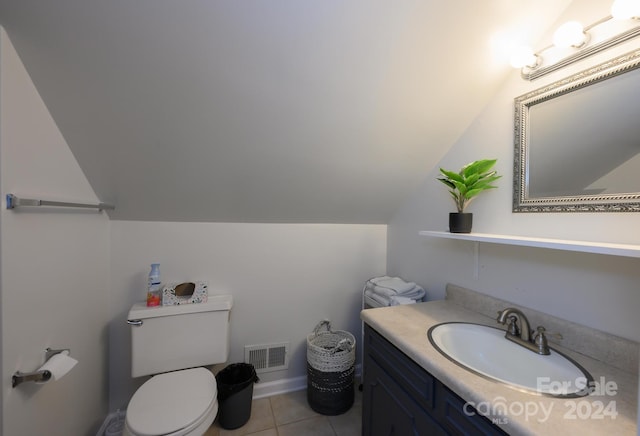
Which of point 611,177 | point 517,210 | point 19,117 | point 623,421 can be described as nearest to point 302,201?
point 517,210

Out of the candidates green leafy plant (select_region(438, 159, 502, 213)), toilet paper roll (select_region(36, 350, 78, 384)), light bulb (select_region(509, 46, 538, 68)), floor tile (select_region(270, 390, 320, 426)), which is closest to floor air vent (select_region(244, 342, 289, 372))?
floor tile (select_region(270, 390, 320, 426))

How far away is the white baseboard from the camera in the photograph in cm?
185

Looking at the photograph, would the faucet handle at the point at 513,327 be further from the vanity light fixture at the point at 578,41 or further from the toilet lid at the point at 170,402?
the toilet lid at the point at 170,402

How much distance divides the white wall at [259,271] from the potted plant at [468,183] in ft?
2.96

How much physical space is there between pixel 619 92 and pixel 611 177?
11.0 inches

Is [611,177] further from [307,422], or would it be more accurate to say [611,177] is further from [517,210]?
[307,422]

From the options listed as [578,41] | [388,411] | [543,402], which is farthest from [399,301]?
[578,41]

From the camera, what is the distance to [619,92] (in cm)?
86

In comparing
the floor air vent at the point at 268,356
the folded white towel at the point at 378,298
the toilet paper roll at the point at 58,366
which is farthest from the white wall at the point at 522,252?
the toilet paper roll at the point at 58,366

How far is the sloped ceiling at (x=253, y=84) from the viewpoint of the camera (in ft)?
2.95

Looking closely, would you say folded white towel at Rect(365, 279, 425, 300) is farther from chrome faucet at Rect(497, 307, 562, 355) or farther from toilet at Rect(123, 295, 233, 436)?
toilet at Rect(123, 295, 233, 436)

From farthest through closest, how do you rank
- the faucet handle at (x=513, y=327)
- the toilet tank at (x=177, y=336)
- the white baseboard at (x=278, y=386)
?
the white baseboard at (x=278, y=386) → the toilet tank at (x=177, y=336) → the faucet handle at (x=513, y=327)

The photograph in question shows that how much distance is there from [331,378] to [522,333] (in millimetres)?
1143

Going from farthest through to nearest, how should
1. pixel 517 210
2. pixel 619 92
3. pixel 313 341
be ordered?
pixel 313 341, pixel 517 210, pixel 619 92
